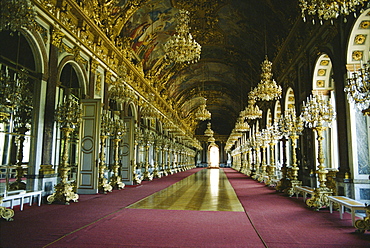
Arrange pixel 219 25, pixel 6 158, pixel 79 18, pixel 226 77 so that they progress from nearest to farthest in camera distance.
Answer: pixel 6 158 → pixel 79 18 → pixel 219 25 → pixel 226 77

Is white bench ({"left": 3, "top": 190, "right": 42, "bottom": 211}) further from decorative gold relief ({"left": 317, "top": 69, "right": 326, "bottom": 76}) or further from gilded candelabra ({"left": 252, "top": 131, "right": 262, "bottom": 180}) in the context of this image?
gilded candelabra ({"left": 252, "top": 131, "right": 262, "bottom": 180})

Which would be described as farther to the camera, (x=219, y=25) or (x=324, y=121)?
(x=219, y=25)

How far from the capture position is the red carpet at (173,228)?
448 cm

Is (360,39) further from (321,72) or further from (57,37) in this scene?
(57,37)

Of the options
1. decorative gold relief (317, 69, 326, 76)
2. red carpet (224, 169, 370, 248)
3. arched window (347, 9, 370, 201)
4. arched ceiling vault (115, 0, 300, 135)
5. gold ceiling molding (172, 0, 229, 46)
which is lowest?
red carpet (224, 169, 370, 248)

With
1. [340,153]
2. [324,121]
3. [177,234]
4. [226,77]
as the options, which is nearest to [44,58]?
[177,234]

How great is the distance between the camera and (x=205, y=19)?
17.8 metres

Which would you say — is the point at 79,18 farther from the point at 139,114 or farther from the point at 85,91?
the point at 139,114

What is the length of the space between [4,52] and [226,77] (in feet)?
73.5

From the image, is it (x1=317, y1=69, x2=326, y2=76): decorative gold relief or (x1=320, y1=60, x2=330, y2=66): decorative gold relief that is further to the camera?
(x1=317, y1=69, x2=326, y2=76): decorative gold relief

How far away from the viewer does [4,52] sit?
29.3ft

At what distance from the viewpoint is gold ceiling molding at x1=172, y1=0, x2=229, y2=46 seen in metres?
15.9

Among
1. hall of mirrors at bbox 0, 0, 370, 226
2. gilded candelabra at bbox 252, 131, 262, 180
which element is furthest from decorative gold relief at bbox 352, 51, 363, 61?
gilded candelabra at bbox 252, 131, 262, 180

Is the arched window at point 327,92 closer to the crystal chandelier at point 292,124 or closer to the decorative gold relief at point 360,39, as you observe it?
the crystal chandelier at point 292,124
